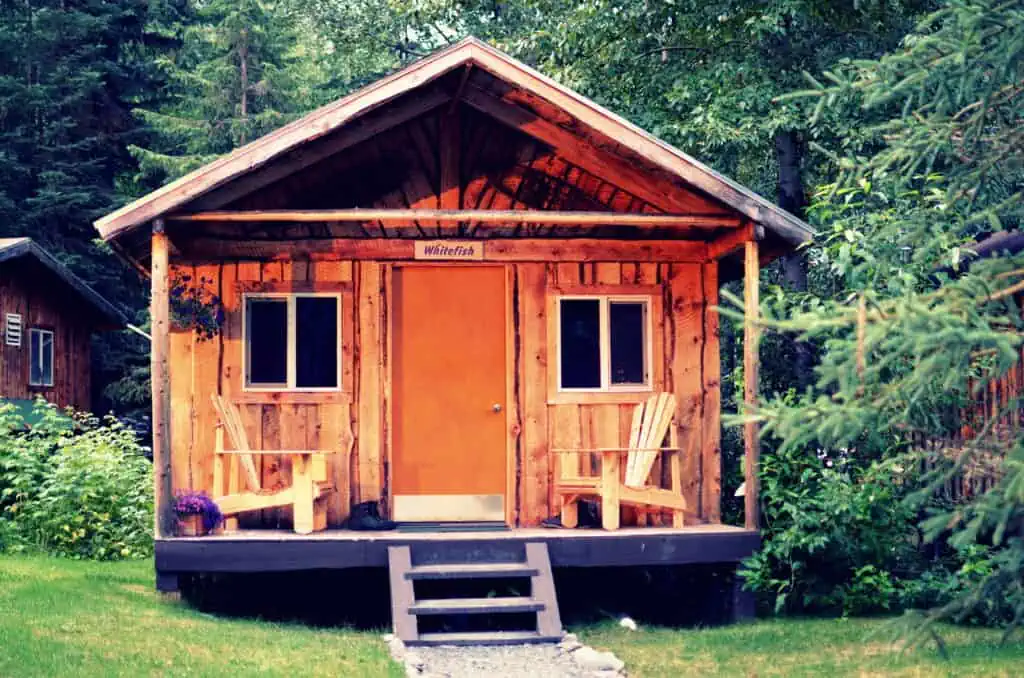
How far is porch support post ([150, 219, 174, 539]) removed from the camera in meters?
8.90

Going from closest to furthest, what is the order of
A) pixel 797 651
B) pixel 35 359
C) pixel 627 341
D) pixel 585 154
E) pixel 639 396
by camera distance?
pixel 797 651 < pixel 585 154 < pixel 639 396 < pixel 627 341 < pixel 35 359

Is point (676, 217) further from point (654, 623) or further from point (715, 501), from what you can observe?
point (654, 623)

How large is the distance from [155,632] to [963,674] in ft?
15.8

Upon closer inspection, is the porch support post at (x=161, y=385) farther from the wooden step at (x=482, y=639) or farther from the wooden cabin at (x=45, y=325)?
Result: the wooden cabin at (x=45, y=325)

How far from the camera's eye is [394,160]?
1015 cm

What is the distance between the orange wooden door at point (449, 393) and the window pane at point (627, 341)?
0.92 m

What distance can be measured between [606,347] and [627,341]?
0.67 ft

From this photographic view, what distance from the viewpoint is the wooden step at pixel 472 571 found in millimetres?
8852

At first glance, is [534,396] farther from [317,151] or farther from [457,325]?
[317,151]

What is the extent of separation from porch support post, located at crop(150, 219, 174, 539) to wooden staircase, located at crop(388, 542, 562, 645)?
5.45ft

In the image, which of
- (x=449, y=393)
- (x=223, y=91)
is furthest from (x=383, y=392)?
(x=223, y=91)

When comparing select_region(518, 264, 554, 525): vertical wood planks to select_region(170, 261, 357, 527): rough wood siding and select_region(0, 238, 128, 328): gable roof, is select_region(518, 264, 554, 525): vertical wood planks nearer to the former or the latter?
select_region(170, 261, 357, 527): rough wood siding

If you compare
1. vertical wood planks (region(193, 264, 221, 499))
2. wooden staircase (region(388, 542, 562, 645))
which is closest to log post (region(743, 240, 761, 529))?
wooden staircase (region(388, 542, 562, 645))

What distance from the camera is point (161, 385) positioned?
8922 mm
